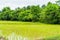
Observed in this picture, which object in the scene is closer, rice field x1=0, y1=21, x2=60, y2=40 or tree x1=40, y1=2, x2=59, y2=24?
rice field x1=0, y1=21, x2=60, y2=40

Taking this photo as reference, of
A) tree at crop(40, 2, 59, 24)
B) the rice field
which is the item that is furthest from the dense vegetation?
the rice field

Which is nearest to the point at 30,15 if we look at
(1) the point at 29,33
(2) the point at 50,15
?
(2) the point at 50,15

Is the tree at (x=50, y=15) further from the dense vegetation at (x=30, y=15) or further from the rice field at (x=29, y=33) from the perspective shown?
the rice field at (x=29, y=33)

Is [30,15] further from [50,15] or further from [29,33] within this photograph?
[29,33]

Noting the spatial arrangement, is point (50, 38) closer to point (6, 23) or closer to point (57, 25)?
point (57, 25)

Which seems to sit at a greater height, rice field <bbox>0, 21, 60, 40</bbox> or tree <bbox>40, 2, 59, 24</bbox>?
tree <bbox>40, 2, 59, 24</bbox>

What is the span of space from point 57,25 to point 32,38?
2240mm

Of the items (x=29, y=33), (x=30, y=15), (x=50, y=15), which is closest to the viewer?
(x=29, y=33)

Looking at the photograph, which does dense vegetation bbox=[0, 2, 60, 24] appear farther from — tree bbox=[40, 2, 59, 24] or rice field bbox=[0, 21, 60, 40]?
rice field bbox=[0, 21, 60, 40]

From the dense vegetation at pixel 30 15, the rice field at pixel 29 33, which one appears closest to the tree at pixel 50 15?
the dense vegetation at pixel 30 15

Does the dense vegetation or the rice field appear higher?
the dense vegetation

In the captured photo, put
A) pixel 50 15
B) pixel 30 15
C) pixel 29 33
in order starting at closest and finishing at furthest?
1. pixel 29 33
2. pixel 30 15
3. pixel 50 15

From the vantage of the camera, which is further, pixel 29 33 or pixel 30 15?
pixel 30 15

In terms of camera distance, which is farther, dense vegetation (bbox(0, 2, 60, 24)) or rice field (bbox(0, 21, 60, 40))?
dense vegetation (bbox(0, 2, 60, 24))
